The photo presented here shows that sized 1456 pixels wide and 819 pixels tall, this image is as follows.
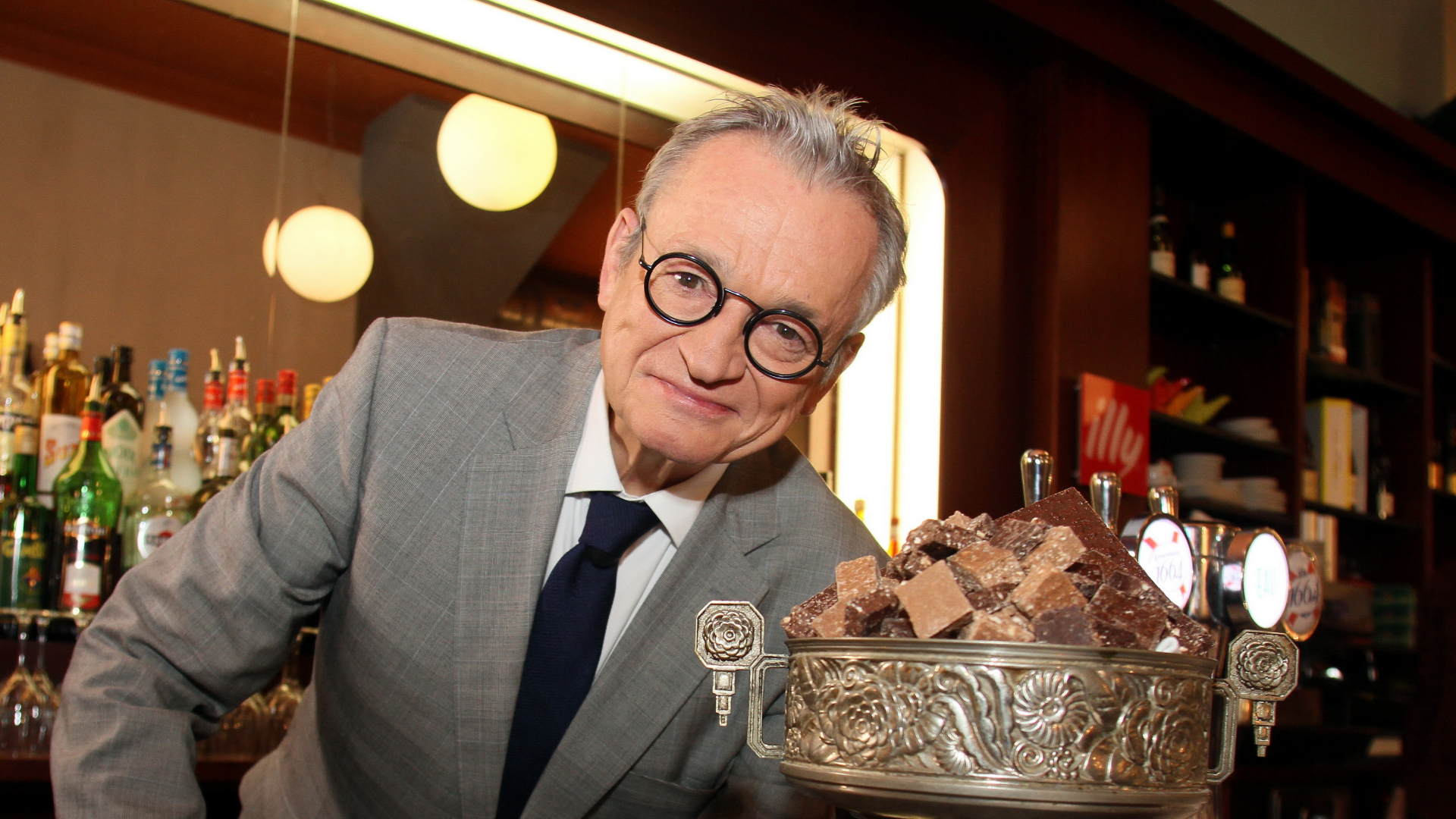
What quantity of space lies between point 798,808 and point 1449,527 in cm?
525

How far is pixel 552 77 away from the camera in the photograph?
271 cm

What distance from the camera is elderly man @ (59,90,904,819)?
105cm

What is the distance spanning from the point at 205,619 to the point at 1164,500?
924mm

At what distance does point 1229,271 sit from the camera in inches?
160

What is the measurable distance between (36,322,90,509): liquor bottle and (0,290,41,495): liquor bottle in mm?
19

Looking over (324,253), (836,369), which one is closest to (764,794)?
(836,369)

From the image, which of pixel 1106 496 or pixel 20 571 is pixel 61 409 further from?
pixel 1106 496

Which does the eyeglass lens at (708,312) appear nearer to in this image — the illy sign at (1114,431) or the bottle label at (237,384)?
the bottle label at (237,384)

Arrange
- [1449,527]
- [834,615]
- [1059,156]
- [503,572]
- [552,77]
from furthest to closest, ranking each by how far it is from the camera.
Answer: [1449,527]
[1059,156]
[552,77]
[503,572]
[834,615]

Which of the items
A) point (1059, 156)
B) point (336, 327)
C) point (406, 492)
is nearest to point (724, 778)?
point (406, 492)

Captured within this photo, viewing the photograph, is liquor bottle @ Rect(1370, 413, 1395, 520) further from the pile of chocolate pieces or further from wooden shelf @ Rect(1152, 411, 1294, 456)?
the pile of chocolate pieces

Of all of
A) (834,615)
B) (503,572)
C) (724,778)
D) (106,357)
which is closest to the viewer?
(834,615)

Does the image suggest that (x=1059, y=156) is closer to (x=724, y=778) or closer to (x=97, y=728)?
(x=724, y=778)

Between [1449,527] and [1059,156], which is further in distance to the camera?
[1449,527]
